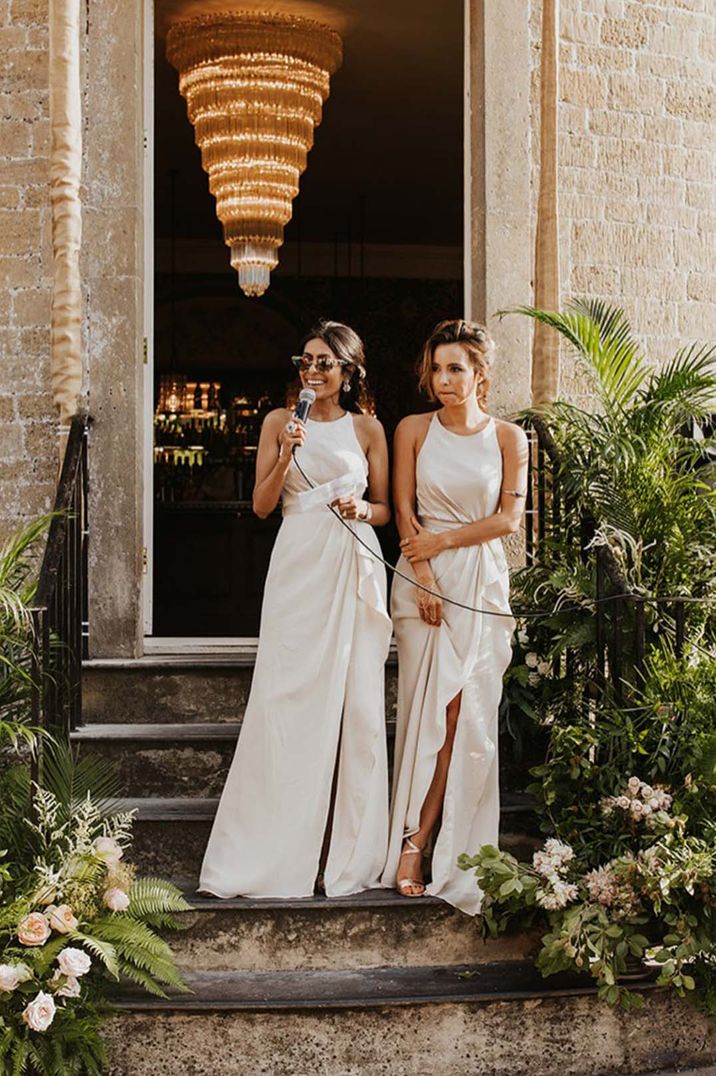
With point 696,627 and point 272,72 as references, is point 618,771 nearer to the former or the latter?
point 696,627

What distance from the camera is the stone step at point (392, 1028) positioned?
14.0 feet

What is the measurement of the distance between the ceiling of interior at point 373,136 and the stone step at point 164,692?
346 cm

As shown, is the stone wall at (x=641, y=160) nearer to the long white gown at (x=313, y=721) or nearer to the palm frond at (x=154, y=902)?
the long white gown at (x=313, y=721)

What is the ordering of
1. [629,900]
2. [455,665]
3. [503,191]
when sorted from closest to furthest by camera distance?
[629,900], [455,665], [503,191]

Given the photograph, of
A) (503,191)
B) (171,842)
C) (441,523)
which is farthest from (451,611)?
(503,191)

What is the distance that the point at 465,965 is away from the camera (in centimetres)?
460

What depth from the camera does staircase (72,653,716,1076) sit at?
14.0 feet

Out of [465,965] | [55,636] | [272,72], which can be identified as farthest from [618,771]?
[272,72]

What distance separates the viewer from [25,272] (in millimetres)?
6078

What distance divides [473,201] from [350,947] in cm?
334

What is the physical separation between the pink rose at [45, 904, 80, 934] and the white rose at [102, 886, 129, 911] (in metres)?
0.12

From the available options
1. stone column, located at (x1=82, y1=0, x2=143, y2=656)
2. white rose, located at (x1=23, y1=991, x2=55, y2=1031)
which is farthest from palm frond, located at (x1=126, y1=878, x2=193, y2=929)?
stone column, located at (x1=82, y1=0, x2=143, y2=656)

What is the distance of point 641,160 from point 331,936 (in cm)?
387

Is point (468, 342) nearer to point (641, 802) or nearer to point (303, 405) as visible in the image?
point (303, 405)
